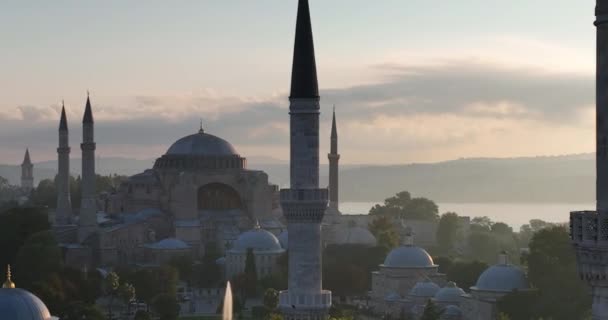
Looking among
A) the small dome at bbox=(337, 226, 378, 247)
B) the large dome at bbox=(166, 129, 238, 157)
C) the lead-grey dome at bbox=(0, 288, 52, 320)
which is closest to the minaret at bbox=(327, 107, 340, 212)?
the small dome at bbox=(337, 226, 378, 247)

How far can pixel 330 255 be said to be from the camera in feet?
268

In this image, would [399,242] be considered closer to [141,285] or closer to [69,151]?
[69,151]

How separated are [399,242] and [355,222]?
1844cm

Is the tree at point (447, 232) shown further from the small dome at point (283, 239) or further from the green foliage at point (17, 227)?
the green foliage at point (17, 227)

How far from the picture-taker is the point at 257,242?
79000 mm

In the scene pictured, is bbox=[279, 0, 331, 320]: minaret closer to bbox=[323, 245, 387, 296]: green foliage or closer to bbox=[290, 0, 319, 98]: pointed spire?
bbox=[290, 0, 319, 98]: pointed spire

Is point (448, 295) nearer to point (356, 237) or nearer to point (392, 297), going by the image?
point (392, 297)

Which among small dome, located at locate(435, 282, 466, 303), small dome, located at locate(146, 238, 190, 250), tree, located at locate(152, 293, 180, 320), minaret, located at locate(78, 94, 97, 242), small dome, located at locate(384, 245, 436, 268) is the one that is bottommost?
tree, located at locate(152, 293, 180, 320)

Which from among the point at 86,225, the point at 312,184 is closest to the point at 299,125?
the point at 312,184

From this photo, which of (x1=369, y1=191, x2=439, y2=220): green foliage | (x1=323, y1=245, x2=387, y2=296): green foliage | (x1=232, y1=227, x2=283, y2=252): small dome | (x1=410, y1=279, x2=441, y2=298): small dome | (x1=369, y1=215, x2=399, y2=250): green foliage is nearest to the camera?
(x1=410, y1=279, x2=441, y2=298): small dome

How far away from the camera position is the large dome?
93375 mm

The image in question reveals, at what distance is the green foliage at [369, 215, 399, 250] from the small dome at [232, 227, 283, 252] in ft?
24.3

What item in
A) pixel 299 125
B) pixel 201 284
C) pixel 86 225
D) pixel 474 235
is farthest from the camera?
pixel 474 235

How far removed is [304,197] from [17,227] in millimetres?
43963
